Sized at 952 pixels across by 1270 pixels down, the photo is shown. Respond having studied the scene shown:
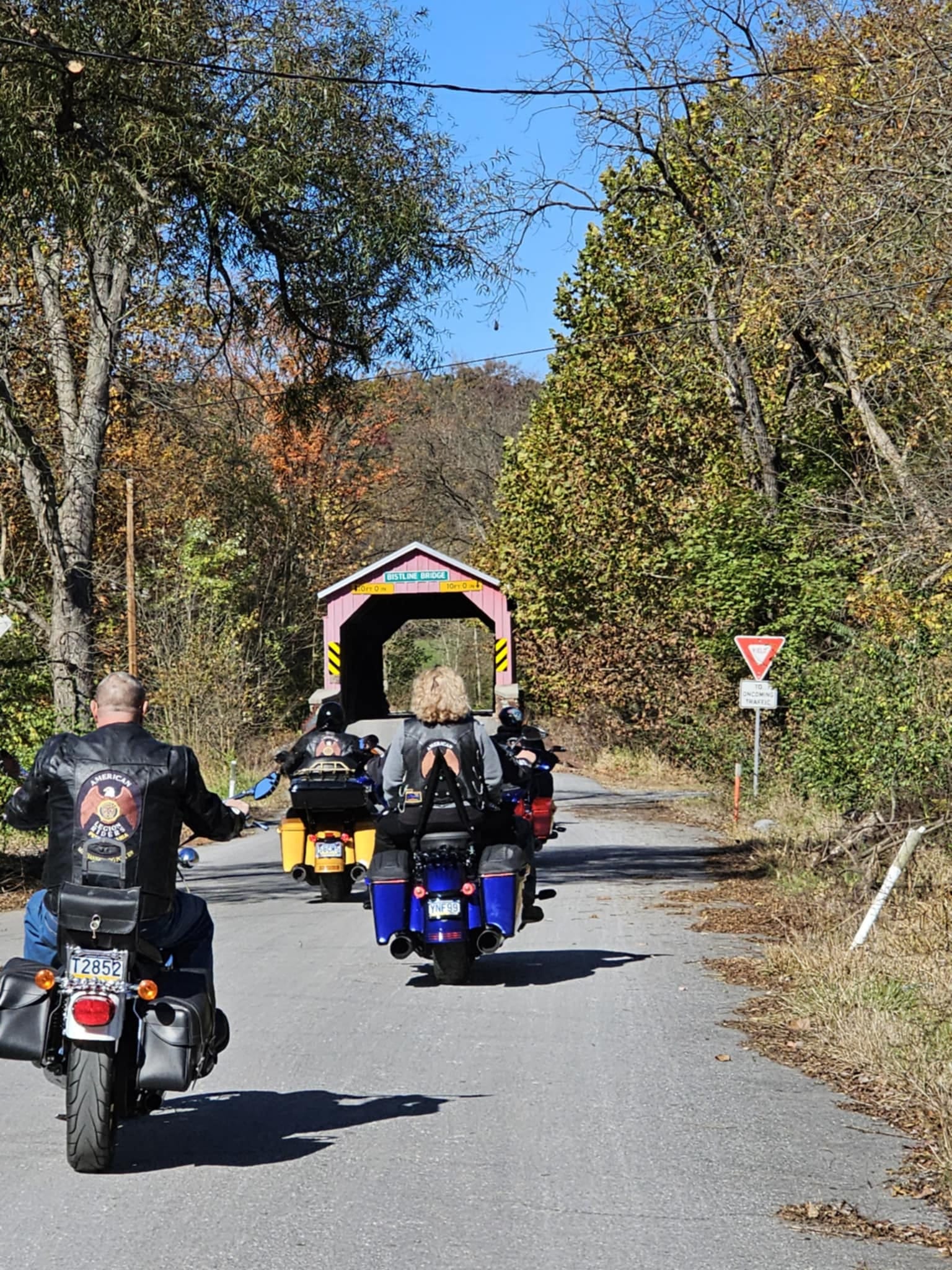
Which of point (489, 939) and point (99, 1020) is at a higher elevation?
point (99, 1020)

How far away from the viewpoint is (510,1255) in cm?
511

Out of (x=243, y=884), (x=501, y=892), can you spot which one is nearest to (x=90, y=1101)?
(x=501, y=892)

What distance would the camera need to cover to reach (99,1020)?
19.1 feet

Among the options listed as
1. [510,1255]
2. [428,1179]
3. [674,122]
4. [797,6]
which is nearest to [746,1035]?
[428,1179]

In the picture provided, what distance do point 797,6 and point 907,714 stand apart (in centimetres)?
838

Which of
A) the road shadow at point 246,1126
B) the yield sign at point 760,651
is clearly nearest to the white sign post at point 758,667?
the yield sign at point 760,651

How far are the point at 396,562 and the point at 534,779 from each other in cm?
1938

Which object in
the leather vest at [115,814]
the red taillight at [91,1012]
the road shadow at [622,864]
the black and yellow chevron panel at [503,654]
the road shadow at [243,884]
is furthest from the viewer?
the black and yellow chevron panel at [503,654]

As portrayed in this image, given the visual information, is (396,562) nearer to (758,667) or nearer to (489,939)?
(758,667)

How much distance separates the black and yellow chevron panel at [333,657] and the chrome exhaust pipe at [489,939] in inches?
981

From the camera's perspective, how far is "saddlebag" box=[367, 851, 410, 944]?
10156 millimetres

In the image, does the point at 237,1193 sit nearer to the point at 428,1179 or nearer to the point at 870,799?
the point at 428,1179

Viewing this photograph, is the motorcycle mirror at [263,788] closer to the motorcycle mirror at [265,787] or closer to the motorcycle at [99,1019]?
the motorcycle mirror at [265,787]

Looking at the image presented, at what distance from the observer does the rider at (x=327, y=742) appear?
14.9 m
